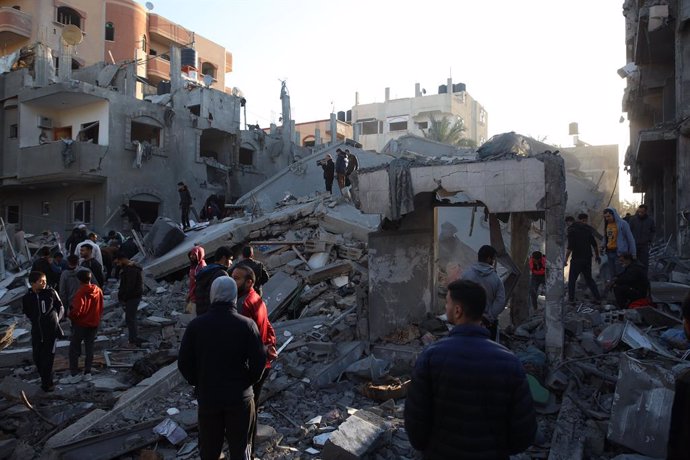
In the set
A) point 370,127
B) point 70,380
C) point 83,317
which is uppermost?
point 370,127

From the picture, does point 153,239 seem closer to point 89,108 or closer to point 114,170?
point 114,170

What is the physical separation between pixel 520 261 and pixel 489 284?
4194mm

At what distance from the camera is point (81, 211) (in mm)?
22016

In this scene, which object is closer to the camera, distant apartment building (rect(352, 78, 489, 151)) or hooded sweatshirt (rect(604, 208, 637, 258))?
hooded sweatshirt (rect(604, 208, 637, 258))

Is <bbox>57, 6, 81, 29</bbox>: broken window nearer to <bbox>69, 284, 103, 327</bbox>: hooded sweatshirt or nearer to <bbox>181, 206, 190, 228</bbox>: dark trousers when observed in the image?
<bbox>181, 206, 190, 228</bbox>: dark trousers

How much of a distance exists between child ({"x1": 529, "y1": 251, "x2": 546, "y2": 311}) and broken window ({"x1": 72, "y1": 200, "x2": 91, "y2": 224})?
1901 centimetres

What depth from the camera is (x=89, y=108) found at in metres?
22.1

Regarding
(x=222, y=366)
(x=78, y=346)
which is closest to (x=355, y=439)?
(x=222, y=366)

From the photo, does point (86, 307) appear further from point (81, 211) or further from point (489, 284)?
point (81, 211)

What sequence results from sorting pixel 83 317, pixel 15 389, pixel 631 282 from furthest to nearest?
pixel 631 282 < pixel 83 317 < pixel 15 389

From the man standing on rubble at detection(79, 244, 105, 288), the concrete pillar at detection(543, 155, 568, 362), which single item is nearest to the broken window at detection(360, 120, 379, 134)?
the man standing on rubble at detection(79, 244, 105, 288)

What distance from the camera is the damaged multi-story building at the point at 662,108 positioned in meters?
11.7

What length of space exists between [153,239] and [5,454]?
10668mm

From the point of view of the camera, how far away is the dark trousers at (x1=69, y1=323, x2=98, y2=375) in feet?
22.4
